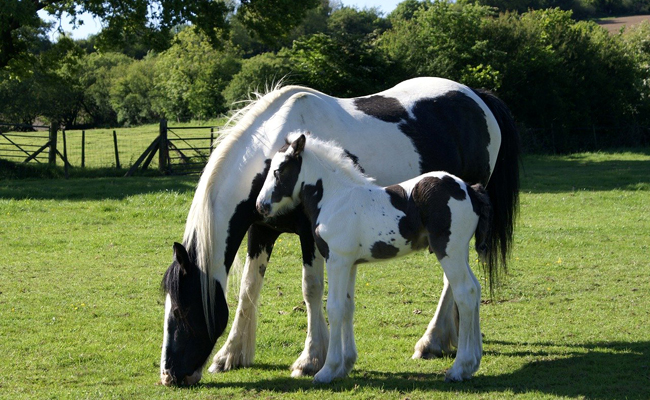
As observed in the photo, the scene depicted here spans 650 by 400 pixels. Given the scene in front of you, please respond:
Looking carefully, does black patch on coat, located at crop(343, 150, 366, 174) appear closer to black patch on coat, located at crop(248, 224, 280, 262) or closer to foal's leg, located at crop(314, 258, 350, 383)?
black patch on coat, located at crop(248, 224, 280, 262)

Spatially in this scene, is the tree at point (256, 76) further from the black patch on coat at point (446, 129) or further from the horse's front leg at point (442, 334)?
the horse's front leg at point (442, 334)

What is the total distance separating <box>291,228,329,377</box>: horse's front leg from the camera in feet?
18.8

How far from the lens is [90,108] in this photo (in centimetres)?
5434

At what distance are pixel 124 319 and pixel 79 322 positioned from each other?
1.53 feet

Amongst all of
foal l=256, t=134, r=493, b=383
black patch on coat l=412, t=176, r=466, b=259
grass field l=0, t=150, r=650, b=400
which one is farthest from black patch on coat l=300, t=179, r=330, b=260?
grass field l=0, t=150, r=650, b=400

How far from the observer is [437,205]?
5.09 metres

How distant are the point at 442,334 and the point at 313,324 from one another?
1.31 metres

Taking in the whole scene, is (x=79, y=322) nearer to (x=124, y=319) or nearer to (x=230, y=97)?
(x=124, y=319)

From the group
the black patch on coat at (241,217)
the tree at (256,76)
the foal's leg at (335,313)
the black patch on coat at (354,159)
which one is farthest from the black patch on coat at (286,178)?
the tree at (256,76)

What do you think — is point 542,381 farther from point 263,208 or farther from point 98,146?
point 98,146

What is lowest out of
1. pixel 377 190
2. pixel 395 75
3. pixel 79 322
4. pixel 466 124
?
pixel 79 322

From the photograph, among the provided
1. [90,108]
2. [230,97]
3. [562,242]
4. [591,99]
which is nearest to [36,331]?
[562,242]

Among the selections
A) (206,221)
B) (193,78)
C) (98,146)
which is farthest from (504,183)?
(193,78)

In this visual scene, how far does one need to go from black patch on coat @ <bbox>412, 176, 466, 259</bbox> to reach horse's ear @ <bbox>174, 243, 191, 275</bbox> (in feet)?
6.03
